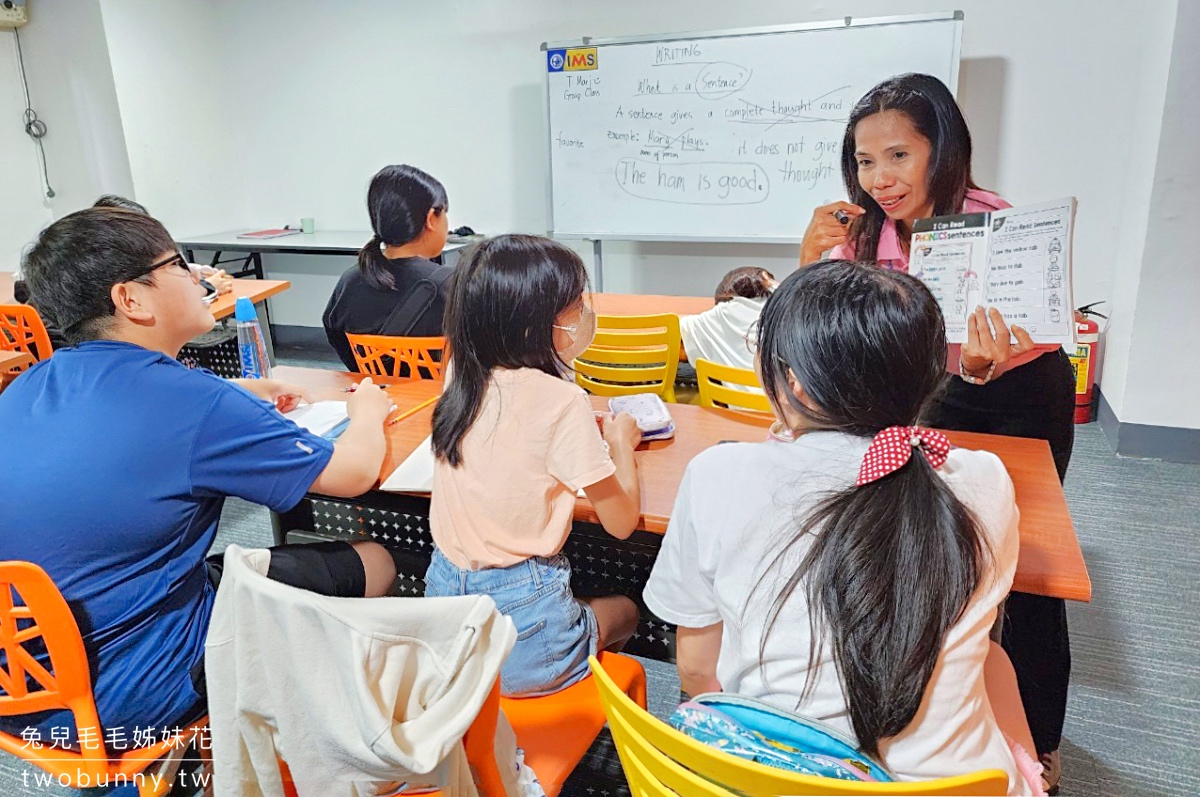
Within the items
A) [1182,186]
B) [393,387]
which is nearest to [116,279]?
[393,387]

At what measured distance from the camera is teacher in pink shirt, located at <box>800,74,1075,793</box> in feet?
4.94

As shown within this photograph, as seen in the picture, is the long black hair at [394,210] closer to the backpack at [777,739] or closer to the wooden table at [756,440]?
the wooden table at [756,440]

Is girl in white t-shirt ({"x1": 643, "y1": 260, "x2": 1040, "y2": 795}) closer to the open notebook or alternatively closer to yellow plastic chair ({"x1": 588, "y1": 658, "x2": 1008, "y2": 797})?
yellow plastic chair ({"x1": 588, "y1": 658, "x2": 1008, "y2": 797})

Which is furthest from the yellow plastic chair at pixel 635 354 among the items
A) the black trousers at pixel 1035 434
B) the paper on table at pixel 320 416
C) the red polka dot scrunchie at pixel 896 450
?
the red polka dot scrunchie at pixel 896 450

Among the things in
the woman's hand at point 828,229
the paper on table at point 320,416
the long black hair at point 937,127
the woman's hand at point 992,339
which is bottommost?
the paper on table at point 320,416

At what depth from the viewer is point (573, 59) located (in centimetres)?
399

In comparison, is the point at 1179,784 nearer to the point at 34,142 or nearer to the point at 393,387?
the point at 393,387

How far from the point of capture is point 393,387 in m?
2.03

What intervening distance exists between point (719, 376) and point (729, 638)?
101 centimetres

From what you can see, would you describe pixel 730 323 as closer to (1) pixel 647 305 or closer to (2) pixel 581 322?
(1) pixel 647 305

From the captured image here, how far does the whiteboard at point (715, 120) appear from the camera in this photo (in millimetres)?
3516

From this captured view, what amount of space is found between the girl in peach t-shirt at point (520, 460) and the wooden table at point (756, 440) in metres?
0.11

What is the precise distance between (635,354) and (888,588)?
5.69 ft

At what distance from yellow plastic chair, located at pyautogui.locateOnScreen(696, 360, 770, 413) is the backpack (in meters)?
1.00
